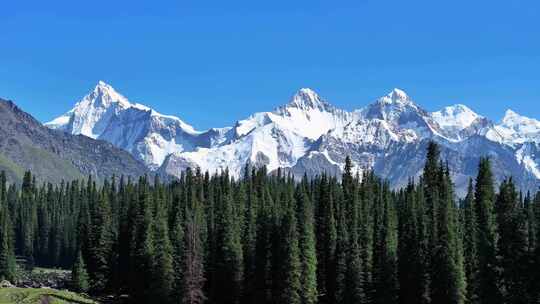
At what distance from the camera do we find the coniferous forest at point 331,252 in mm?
91750

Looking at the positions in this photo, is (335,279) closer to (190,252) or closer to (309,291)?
(309,291)

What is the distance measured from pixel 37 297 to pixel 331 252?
47.8 m

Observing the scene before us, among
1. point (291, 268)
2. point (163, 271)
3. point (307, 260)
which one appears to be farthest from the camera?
point (163, 271)

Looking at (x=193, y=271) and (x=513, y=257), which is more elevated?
(x=513, y=257)

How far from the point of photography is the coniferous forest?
3612 inches

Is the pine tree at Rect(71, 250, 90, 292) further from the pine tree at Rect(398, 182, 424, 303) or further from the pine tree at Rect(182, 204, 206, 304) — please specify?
the pine tree at Rect(398, 182, 424, 303)

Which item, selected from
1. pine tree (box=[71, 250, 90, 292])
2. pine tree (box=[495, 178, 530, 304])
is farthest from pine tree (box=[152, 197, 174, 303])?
pine tree (box=[495, 178, 530, 304])

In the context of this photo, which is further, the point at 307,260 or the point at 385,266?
the point at 307,260

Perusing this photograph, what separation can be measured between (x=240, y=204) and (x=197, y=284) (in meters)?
53.7

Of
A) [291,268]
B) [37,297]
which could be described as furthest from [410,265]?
[37,297]

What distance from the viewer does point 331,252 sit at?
129 metres

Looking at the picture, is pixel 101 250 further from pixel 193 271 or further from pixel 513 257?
pixel 513 257

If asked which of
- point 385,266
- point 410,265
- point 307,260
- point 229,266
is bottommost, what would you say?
point 385,266

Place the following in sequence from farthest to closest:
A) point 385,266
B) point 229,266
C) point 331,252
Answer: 1. point 331,252
2. point 229,266
3. point 385,266
